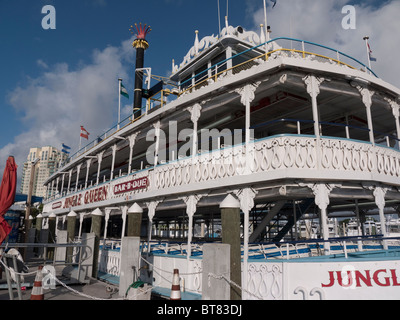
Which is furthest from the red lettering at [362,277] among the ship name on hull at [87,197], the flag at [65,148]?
the flag at [65,148]

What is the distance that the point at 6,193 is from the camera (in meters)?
10.4

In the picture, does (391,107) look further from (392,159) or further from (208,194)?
(208,194)

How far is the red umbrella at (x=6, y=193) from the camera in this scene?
390 inches

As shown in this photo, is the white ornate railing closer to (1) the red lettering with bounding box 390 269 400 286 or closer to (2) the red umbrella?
(1) the red lettering with bounding box 390 269 400 286

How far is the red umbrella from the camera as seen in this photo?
991cm

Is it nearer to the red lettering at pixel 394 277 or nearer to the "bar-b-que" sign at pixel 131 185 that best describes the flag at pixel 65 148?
the "bar-b-que" sign at pixel 131 185

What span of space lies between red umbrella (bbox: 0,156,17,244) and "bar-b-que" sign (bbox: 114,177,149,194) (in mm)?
5326

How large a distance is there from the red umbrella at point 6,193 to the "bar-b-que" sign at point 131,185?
5.33 metres

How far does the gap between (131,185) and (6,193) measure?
6.10 meters

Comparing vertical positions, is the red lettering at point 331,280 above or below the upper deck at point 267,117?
below
